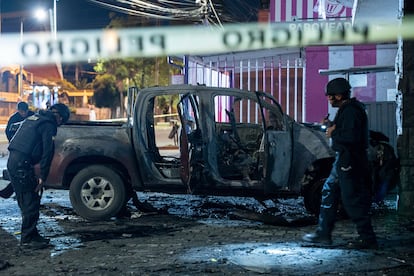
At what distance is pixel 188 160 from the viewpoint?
6.68 meters

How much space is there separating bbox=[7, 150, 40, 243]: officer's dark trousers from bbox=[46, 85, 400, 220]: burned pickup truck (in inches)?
55.7

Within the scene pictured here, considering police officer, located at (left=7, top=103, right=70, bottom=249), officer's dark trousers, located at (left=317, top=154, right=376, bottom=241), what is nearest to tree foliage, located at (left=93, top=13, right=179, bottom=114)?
police officer, located at (left=7, top=103, right=70, bottom=249)

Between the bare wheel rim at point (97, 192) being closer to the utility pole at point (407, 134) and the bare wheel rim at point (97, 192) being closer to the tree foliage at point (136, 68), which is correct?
the utility pole at point (407, 134)

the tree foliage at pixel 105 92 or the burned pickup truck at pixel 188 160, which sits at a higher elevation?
the tree foliage at pixel 105 92

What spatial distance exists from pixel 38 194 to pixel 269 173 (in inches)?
111

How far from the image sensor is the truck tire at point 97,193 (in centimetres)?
676

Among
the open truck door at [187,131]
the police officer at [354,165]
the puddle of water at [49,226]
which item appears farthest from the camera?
the open truck door at [187,131]

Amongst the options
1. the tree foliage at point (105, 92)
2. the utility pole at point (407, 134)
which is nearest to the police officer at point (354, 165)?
the utility pole at point (407, 134)

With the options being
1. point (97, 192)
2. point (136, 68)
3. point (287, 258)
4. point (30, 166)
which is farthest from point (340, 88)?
point (136, 68)

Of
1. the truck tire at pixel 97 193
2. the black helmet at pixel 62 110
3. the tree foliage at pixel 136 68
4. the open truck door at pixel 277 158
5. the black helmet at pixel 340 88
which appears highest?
the tree foliage at pixel 136 68

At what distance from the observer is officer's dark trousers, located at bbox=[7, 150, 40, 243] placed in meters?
5.32

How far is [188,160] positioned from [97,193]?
50.9 inches

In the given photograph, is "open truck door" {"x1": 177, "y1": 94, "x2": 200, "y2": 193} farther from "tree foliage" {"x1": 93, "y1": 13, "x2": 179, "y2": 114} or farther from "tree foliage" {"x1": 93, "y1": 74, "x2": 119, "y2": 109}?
"tree foliage" {"x1": 93, "y1": 74, "x2": 119, "y2": 109}

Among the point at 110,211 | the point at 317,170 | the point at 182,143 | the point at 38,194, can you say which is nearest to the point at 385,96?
the point at 317,170
